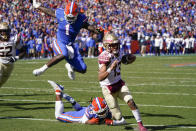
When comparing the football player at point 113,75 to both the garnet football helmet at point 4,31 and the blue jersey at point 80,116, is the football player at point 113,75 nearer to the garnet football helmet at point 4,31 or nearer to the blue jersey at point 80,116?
the blue jersey at point 80,116

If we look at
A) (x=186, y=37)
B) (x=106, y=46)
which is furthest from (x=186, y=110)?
(x=186, y=37)

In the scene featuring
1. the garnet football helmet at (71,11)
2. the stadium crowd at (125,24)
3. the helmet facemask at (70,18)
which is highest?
the garnet football helmet at (71,11)

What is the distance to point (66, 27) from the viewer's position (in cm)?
800

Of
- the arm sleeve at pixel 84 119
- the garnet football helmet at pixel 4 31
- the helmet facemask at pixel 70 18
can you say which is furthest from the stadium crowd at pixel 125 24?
the arm sleeve at pixel 84 119

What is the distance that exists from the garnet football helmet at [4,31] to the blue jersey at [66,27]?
42.1 inches

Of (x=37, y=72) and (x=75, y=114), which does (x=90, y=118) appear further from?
(x=37, y=72)

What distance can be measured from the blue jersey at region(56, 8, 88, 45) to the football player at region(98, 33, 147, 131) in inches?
77.4

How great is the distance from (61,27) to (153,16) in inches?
1121

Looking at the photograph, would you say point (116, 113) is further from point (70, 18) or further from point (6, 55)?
point (6, 55)

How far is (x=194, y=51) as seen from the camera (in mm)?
33625

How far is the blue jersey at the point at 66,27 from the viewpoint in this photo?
315 inches

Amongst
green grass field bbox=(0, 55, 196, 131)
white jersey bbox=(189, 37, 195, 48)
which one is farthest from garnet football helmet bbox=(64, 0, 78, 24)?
white jersey bbox=(189, 37, 195, 48)

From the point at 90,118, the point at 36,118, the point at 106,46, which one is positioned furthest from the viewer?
the point at 36,118

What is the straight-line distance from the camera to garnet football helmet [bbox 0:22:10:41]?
7.50 meters
